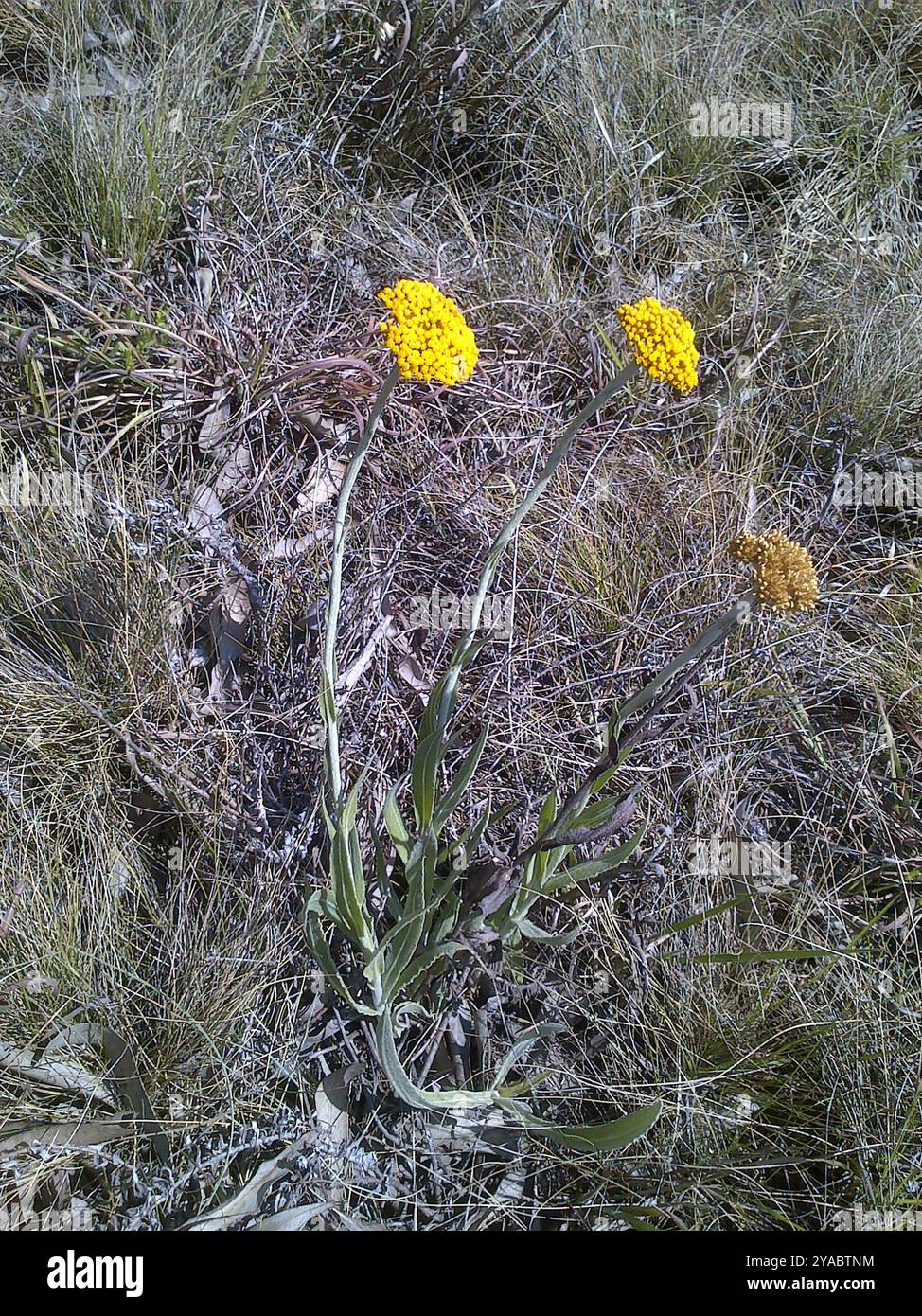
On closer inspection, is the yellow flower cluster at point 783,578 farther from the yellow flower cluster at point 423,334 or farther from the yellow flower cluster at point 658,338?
the yellow flower cluster at point 423,334

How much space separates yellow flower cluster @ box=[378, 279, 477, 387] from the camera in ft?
3.96

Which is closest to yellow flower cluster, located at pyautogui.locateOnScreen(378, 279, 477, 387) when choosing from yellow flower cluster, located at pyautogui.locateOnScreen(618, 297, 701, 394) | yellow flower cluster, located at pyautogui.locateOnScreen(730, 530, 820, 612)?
yellow flower cluster, located at pyautogui.locateOnScreen(618, 297, 701, 394)

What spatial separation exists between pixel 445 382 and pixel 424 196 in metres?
1.76

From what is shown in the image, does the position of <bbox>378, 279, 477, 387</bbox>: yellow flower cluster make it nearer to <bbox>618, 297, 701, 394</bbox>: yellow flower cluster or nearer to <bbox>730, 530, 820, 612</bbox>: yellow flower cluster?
<bbox>618, 297, 701, 394</bbox>: yellow flower cluster

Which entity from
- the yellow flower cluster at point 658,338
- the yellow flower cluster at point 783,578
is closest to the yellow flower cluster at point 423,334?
the yellow flower cluster at point 658,338

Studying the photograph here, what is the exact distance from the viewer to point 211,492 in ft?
6.97

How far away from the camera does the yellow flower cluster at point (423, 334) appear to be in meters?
1.21

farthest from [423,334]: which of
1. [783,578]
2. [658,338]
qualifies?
[783,578]

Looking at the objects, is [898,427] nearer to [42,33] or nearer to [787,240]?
[787,240]

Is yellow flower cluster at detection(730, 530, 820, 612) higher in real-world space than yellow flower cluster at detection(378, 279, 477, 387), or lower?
lower

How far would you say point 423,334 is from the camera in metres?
1.22

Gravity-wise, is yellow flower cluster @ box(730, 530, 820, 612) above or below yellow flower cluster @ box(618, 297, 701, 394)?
below

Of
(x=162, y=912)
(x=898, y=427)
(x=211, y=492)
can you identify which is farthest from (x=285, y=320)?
(x=898, y=427)

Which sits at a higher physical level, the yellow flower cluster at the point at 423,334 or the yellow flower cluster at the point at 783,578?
the yellow flower cluster at the point at 423,334
